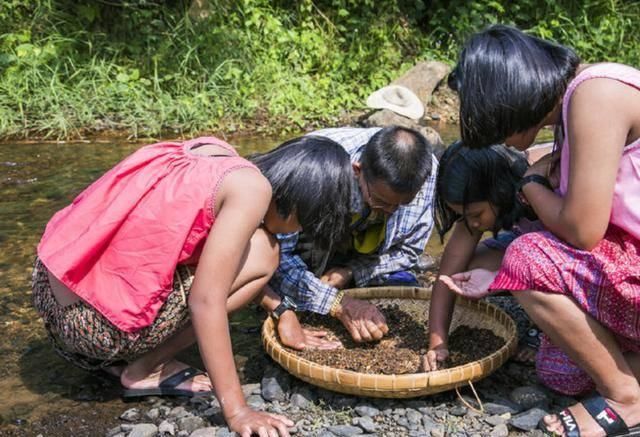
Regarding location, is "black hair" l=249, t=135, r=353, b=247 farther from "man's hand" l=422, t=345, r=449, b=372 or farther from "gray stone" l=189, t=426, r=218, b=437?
Result: "gray stone" l=189, t=426, r=218, b=437

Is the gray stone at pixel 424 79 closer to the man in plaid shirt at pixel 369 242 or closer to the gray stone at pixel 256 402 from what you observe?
the man in plaid shirt at pixel 369 242

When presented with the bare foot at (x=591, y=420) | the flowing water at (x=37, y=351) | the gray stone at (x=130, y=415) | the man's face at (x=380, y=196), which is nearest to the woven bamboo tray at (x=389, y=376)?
the bare foot at (x=591, y=420)

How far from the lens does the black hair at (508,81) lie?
2168mm

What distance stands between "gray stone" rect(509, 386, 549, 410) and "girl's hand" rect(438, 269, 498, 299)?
1.15ft

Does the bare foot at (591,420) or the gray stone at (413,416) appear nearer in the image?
the bare foot at (591,420)

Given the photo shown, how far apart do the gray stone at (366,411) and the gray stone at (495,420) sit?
35cm

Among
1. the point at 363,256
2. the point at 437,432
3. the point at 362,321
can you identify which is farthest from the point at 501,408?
the point at 363,256

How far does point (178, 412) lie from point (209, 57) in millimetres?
5400

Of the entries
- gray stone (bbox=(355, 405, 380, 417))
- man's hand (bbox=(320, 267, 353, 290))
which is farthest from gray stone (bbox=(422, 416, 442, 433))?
man's hand (bbox=(320, 267, 353, 290))

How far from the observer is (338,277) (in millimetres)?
3299

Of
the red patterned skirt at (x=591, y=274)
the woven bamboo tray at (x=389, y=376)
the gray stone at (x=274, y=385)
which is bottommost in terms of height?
the gray stone at (x=274, y=385)

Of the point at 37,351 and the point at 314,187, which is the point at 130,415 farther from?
the point at 314,187

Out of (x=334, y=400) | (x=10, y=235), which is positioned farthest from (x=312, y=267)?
(x=10, y=235)

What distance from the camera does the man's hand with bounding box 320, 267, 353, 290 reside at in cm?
327
